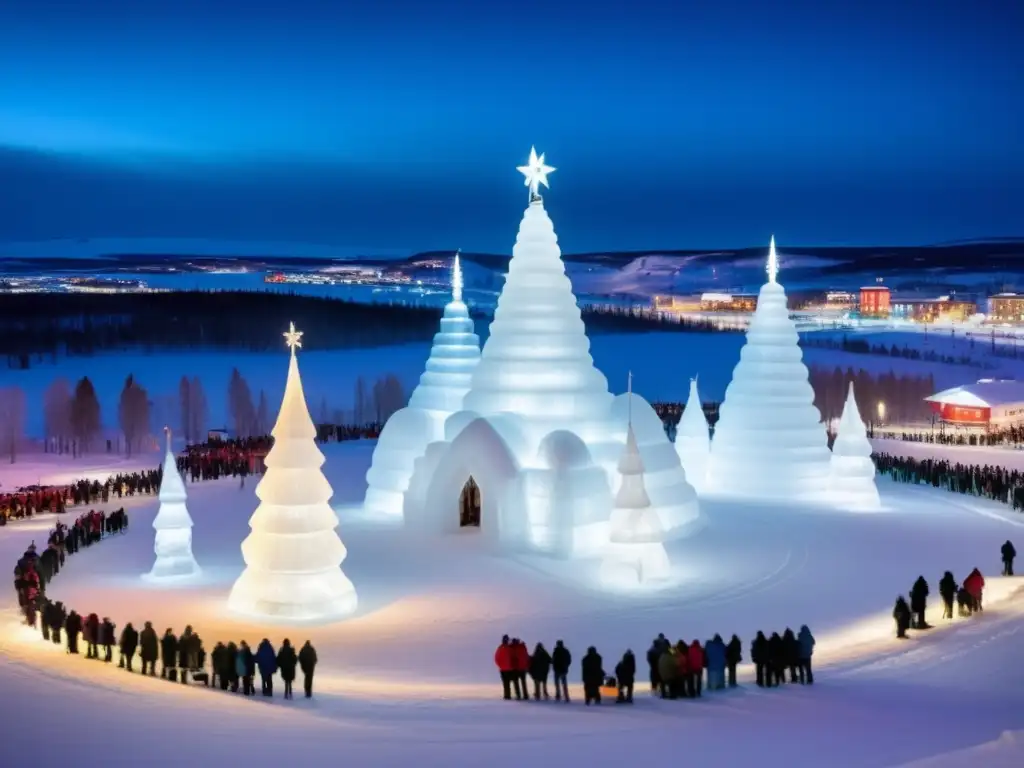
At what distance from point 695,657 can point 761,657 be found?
109cm

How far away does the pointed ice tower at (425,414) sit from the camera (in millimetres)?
29281

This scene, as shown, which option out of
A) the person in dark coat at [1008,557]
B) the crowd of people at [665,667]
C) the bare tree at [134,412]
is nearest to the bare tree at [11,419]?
the bare tree at [134,412]

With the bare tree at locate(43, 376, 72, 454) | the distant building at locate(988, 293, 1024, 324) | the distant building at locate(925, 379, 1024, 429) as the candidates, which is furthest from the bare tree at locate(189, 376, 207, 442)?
the distant building at locate(988, 293, 1024, 324)

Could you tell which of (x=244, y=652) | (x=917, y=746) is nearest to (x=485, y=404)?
(x=244, y=652)

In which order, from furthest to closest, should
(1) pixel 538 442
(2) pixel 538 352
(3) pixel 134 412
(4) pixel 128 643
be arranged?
1. (3) pixel 134 412
2. (2) pixel 538 352
3. (1) pixel 538 442
4. (4) pixel 128 643

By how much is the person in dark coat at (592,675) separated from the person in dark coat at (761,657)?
2184 millimetres

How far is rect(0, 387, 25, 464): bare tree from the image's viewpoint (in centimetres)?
5172

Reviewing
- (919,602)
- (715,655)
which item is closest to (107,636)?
(715,655)

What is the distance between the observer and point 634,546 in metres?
21.8

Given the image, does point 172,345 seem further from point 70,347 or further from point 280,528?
point 280,528

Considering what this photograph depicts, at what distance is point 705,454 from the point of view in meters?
34.2

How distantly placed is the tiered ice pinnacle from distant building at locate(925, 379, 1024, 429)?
107 ft

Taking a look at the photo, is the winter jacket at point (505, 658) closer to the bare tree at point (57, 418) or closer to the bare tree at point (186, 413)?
the bare tree at point (57, 418)

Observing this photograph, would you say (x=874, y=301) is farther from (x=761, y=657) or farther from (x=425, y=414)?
(x=761, y=657)
